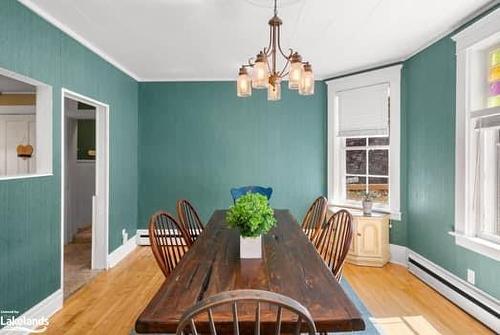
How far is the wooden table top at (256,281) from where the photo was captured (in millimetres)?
1199

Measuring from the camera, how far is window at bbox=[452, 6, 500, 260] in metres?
2.80

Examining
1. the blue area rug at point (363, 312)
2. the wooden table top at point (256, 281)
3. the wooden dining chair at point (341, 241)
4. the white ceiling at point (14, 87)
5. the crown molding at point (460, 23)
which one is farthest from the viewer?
the white ceiling at point (14, 87)

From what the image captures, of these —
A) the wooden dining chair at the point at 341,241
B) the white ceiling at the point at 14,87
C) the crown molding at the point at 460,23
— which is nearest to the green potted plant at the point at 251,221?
the wooden dining chair at the point at 341,241

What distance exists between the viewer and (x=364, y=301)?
10.4 ft

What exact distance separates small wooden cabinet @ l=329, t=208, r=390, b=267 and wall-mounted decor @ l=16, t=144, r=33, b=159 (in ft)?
14.7

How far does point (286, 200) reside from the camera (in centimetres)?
527

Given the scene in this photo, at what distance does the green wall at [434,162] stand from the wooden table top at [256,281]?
1792mm

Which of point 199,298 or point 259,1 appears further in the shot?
point 259,1

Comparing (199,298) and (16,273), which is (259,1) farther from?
(16,273)

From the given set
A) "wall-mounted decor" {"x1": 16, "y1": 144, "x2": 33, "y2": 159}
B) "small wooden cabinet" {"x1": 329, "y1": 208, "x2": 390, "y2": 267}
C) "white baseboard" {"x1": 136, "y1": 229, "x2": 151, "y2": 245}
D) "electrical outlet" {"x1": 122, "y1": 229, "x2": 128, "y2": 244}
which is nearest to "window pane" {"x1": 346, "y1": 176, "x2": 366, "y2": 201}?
"small wooden cabinet" {"x1": 329, "y1": 208, "x2": 390, "y2": 267}

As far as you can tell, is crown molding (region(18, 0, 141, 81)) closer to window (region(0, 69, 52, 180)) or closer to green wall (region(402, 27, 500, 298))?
window (region(0, 69, 52, 180))

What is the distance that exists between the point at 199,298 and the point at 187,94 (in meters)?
4.37

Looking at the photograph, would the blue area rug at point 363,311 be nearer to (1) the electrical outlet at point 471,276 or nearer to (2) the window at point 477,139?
(1) the electrical outlet at point 471,276

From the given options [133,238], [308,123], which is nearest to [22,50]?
[133,238]
